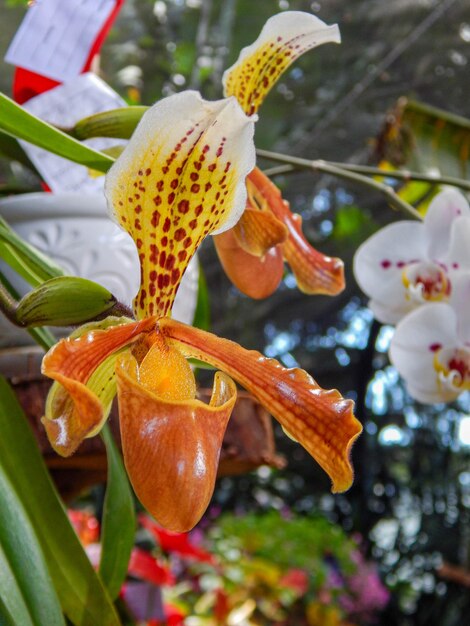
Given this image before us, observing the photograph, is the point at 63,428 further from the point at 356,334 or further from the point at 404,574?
the point at 404,574

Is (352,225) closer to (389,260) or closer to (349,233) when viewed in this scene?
(349,233)

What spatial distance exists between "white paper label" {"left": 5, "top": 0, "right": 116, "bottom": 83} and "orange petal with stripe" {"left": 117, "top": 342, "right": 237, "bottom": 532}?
1.21 feet

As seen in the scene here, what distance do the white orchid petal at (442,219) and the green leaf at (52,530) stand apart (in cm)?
38

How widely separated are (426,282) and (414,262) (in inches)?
0.8

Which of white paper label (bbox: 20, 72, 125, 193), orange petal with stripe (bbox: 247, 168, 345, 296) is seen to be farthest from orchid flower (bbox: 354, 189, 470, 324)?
white paper label (bbox: 20, 72, 125, 193)

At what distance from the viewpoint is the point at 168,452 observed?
0.87 feet

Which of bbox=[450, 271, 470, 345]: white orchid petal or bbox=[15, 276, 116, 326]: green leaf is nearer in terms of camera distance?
bbox=[15, 276, 116, 326]: green leaf

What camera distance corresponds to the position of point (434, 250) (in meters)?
0.60

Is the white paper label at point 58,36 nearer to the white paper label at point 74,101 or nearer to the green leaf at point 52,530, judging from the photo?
the white paper label at point 74,101

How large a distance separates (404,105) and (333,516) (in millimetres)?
2458

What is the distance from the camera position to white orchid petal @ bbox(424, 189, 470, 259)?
59 cm

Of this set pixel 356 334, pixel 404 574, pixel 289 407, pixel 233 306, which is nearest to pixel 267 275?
pixel 289 407

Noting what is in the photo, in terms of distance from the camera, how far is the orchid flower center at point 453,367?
1.82 ft

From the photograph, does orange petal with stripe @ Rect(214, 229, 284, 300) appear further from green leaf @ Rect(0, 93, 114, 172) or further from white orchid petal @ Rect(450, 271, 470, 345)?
white orchid petal @ Rect(450, 271, 470, 345)
